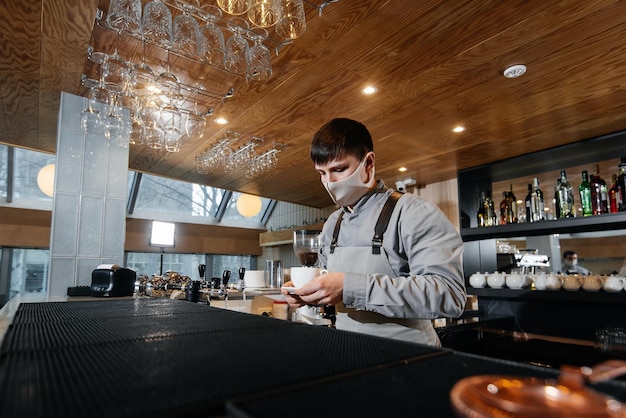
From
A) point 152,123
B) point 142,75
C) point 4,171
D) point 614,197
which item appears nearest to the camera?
point 142,75

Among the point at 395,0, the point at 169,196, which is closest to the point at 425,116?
the point at 395,0

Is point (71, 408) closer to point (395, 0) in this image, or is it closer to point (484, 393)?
point (484, 393)

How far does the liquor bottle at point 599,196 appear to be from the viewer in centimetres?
295

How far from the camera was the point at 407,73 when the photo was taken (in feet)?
7.89

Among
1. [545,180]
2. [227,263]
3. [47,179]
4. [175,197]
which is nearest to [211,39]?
[545,180]

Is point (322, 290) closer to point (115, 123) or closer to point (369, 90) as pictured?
point (369, 90)

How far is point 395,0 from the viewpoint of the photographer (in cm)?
178

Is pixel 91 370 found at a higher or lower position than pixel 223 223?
lower

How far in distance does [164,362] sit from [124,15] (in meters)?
1.57

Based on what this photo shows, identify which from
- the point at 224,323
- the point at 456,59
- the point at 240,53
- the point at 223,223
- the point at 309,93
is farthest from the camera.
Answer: the point at 223,223

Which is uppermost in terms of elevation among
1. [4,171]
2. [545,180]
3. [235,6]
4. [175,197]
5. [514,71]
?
[4,171]

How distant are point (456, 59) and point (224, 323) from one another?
2.07 m

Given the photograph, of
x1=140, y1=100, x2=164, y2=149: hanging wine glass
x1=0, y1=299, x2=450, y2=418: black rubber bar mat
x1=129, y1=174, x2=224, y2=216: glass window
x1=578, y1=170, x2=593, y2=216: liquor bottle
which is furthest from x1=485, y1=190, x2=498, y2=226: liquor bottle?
x1=129, y1=174, x2=224, y2=216: glass window

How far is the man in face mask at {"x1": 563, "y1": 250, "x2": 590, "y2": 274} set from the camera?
4.00 meters
